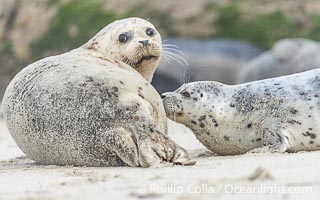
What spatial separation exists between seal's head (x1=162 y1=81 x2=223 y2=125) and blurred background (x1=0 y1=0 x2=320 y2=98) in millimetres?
7698

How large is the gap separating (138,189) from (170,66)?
1129 cm

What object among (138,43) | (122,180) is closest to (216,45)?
(138,43)

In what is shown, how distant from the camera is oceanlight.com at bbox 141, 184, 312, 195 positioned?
15.4 feet

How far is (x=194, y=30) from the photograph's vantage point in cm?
1709

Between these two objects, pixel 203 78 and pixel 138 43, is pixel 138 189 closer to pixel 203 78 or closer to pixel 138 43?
pixel 138 43

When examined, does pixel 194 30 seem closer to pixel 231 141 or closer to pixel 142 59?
pixel 142 59

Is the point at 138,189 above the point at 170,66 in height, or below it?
below

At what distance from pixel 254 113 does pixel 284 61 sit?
7.88 metres

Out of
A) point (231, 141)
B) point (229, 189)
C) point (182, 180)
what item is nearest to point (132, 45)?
point (231, 141)

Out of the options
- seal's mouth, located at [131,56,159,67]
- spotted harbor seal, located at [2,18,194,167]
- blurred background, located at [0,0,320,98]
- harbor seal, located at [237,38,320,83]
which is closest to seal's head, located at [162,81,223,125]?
spotted harbor seal, located at [2,18,194,167]

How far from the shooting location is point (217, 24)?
1709 centimetres

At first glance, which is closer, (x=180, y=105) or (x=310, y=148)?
(x=310, y=148)

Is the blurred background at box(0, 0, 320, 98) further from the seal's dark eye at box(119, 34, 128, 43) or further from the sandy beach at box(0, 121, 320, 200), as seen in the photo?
the sandy beach at box(0, 121, 320, 200)

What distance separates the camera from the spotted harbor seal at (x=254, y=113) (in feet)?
22.4
